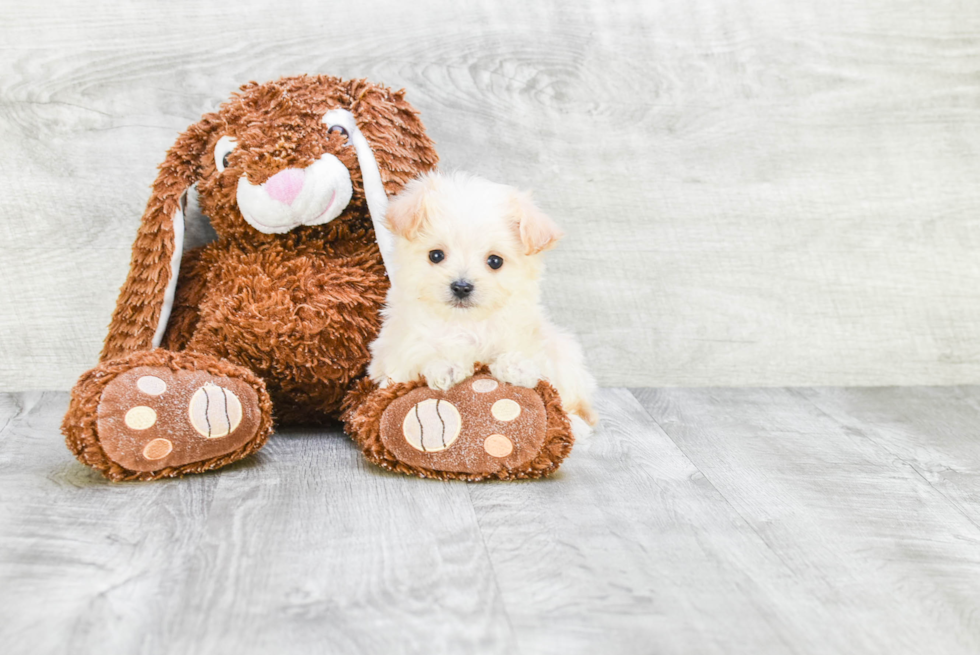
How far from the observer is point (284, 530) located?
87 cm

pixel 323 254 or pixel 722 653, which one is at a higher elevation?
pixel 323 254

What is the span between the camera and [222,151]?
46.2 inches

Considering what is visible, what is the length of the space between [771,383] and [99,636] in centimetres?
125

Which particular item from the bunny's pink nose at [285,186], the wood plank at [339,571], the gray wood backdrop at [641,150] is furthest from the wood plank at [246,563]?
the gray wood backdrop at [641,150]

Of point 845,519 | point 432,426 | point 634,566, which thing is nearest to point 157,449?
point 432,426

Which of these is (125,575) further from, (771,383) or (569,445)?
(771,383)

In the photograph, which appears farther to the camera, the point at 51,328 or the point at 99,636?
the point at 51,328

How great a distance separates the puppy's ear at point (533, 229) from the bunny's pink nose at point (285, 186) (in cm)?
28

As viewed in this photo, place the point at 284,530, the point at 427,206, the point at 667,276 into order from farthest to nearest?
the point at 667,276 < the point at 427,206 < the point at 284,530

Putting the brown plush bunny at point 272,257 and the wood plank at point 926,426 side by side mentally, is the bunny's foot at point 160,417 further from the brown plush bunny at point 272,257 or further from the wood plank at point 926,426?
the wood plank at point 926,426

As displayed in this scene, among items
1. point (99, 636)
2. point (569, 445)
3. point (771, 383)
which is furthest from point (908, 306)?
point (99, 636)

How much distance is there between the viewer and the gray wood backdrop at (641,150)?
4.57 ft

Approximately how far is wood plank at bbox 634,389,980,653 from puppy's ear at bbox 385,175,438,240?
471 mm

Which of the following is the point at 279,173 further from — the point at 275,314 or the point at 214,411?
the point at 214,411
